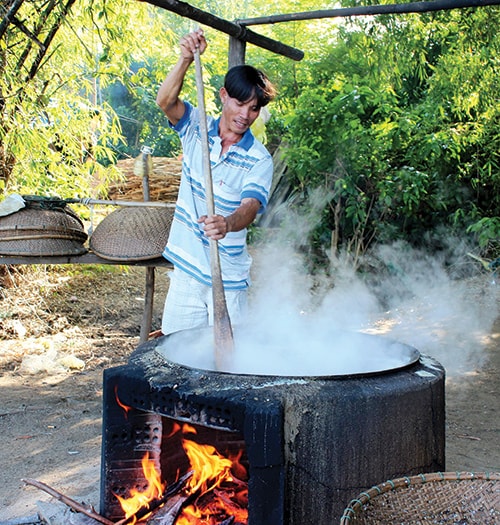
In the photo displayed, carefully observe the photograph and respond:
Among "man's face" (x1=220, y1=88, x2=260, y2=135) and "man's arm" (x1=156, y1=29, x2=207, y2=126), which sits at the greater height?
"man's arm" (x1=156, y1=29, x2=207, y2=126)

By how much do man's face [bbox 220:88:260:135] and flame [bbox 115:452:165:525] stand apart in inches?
60.2

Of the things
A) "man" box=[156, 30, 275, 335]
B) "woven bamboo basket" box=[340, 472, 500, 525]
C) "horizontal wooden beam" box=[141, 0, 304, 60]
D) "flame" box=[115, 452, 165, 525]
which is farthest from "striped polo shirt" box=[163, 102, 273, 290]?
"woven bamboo basket" box=[340, 472, 500, 525]

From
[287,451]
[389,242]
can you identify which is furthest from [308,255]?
[287,451]

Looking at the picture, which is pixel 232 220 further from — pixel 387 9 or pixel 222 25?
pixel 387 9

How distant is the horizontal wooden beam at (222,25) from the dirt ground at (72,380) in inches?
72.7

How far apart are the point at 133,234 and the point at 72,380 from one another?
4.61 ft

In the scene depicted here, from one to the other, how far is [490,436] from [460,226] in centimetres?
437

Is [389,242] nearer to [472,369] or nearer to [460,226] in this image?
[460,226]

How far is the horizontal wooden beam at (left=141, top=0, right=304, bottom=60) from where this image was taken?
3221 millimetres

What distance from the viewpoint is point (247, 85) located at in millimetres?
2896

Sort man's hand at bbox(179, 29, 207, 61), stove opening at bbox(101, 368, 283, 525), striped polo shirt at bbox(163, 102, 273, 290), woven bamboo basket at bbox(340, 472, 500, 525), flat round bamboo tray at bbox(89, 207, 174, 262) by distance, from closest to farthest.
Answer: woven bamboo basket at bbox(340, 472, 500, 525)
stove opening at bbox(101, 368, 283, 525)
man's hand at bbox(179, 29, 207, 61)
striped polo shirt at bbox(163, 102, 273, 290)
flat round bamboo tray at bbox(89, 207, 174, 262)

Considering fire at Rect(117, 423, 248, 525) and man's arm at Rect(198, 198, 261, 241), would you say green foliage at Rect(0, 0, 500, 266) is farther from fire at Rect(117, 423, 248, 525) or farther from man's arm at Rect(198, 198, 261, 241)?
fire at Rect(117, 423, 248, 525)

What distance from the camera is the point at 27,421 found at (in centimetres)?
414

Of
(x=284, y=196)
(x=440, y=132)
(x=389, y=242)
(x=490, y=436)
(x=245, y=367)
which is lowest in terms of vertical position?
(x=490, y=436)
